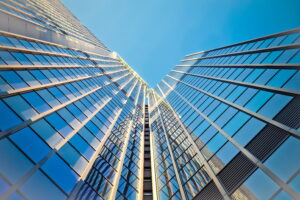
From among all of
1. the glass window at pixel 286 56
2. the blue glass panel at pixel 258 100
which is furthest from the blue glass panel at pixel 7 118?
the glass window at pixel 286 56

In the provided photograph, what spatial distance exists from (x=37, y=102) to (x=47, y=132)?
261 cm

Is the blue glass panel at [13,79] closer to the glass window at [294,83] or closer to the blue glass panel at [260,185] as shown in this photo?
the blue glass panel at [260,185]

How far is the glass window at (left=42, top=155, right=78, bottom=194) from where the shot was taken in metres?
11.4

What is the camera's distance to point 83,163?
1489cm

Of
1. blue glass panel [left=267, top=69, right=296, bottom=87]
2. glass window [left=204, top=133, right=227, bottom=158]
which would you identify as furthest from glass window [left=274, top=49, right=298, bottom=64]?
glass window [left=204, top=133, right=227, bottom=158]

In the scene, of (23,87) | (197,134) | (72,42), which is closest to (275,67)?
(197,134)

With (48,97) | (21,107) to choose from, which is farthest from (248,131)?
(48,97)

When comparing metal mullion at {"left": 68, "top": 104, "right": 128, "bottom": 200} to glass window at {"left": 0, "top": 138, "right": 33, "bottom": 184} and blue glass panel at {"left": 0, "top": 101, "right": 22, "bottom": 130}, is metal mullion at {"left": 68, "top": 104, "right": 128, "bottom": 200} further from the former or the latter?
blue glass panel at {"left": 0, "top": 101, "right": 22, "bottom": 130}

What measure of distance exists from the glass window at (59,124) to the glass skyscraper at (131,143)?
0.09 meters

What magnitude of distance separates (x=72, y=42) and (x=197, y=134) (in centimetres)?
2501

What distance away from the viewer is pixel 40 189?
10031 mm

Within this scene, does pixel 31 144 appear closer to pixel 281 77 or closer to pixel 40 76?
pixel 40 76

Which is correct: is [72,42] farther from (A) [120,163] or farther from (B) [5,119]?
(B) [5,119]

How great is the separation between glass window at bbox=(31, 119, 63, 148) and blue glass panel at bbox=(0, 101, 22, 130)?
108 cm
